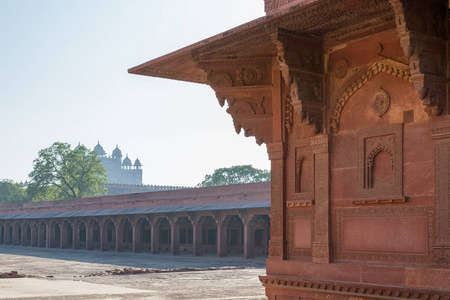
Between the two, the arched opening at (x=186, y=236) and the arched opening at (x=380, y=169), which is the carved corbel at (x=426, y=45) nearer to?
the arched opening at (x=380, y=169)

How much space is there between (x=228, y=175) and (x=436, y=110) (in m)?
75.0

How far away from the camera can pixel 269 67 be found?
336 inches

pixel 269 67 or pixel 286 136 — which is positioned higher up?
pixel 269 67

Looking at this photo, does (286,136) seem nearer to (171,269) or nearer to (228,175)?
(171,269)

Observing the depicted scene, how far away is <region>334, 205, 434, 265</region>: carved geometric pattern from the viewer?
6.40 meters

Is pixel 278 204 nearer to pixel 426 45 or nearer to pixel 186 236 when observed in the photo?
pixel 426 45

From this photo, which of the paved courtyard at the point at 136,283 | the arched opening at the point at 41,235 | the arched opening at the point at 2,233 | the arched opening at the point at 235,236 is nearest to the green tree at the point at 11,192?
the arched opening at the point at 2,233

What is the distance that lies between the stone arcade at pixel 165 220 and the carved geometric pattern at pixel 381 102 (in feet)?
69.0

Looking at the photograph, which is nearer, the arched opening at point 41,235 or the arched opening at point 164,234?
the arched opening at point 164,234

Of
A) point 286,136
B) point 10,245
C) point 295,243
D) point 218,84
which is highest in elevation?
point 218,84

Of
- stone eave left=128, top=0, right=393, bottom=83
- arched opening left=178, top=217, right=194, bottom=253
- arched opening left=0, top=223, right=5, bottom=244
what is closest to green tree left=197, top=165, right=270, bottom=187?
arched opening left=0, top=223, right=5, bottom=244

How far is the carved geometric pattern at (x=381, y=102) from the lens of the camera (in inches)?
275

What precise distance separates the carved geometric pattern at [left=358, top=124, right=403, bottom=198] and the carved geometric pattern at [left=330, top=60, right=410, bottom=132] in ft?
1.39

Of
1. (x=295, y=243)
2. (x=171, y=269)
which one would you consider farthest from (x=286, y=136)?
(x=171, y=269)
